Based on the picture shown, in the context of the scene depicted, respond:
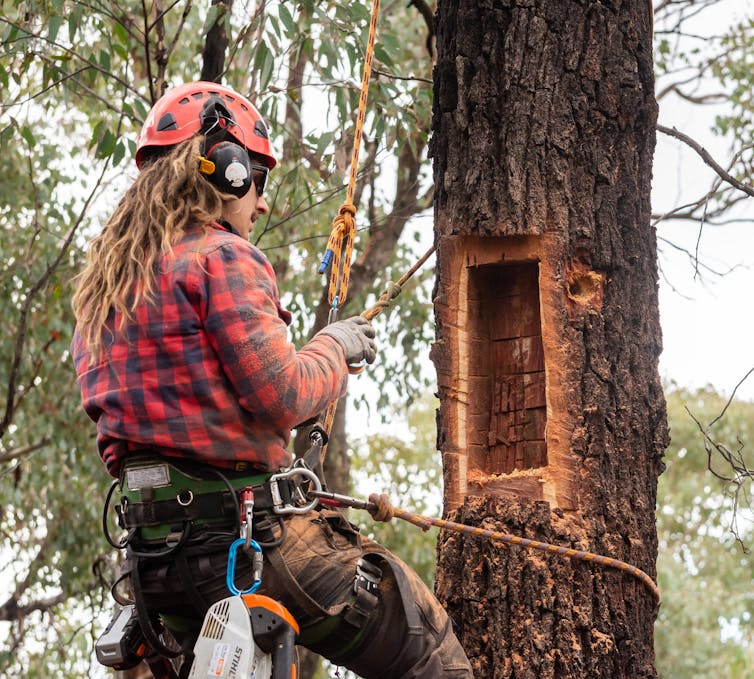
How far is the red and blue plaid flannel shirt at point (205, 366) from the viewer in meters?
2.52

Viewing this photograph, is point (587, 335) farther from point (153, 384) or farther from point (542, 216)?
point (153, 384)

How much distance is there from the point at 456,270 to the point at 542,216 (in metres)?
0.32

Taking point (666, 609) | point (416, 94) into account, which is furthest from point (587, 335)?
point (666, 609)

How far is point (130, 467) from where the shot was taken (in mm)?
2619

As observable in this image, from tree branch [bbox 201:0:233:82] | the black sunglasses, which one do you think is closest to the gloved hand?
the black sunglasses

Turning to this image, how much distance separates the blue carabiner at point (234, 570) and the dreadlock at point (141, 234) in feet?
1.82

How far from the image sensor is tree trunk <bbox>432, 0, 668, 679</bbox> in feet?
10.1

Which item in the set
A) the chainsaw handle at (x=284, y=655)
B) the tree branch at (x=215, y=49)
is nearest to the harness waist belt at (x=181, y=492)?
the chainsaw handle at (x=284, y=655)

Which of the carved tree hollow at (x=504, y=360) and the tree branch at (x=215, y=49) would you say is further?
the tree branch at (x=215, y=49)

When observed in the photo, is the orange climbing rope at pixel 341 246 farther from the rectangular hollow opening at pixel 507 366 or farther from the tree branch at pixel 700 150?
the tree branch at pixel 700 150

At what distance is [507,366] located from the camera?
342cm

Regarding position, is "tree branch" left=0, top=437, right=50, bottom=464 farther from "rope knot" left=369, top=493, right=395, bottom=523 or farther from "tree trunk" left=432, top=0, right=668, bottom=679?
"rope knot" left=369, top=493, right=395, bottom=523

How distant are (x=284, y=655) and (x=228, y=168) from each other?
1.16m

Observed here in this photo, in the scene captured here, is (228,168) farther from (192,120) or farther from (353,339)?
(353,339)
